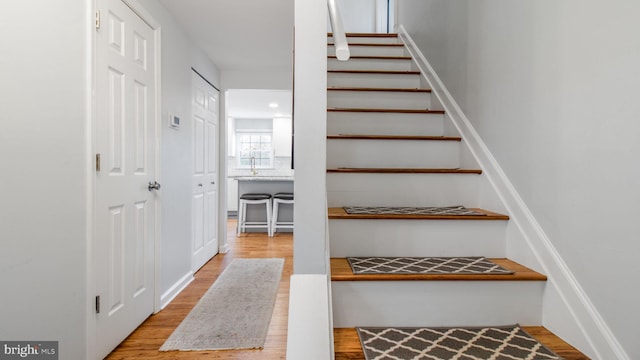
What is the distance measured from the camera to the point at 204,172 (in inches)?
145

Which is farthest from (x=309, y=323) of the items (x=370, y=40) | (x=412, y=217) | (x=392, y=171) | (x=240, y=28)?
(x=370, y=40)

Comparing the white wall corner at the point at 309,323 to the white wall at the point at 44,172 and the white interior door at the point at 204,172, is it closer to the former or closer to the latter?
the white wall at the point at 44,172

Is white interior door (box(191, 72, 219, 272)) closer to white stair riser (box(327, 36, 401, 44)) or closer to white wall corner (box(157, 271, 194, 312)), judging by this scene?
white wall corner (box(157, 271, 194, 312))

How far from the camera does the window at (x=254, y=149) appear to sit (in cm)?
832

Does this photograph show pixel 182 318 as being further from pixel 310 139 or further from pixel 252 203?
pixel 252 203

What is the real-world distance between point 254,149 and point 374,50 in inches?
219

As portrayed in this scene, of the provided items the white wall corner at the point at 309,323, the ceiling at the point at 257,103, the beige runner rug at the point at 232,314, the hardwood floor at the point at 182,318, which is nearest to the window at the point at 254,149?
the ceiling at the point at 257,103

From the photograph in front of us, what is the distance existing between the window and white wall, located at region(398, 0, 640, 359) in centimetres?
693

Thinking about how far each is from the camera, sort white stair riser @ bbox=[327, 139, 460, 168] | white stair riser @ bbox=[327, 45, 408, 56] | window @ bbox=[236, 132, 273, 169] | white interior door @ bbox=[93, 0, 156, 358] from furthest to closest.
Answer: window @ bbox=[236, 132, 273, 169], white stair riser @ bbox=[327, 45, 408, 56], white stair riser @ bbox=[327, 139, 460, 168], white interior door @ bbox=[93, 0, 156, 358]

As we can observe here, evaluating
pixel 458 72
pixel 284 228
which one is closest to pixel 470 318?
pixel 458 72

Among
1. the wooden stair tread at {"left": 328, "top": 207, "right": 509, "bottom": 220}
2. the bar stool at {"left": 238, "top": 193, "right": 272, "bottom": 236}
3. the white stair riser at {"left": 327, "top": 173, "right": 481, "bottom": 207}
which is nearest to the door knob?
the white stair riser at {"left": 327, "top": 173, "right": 481, "bottom": 207}

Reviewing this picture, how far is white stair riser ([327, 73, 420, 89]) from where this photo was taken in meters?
2.66

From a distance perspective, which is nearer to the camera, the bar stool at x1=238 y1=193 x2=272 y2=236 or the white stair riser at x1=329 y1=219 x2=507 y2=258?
the white stair riser at x1=329 y1=219 x2=507 y2=258

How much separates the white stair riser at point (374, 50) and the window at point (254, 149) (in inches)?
210
